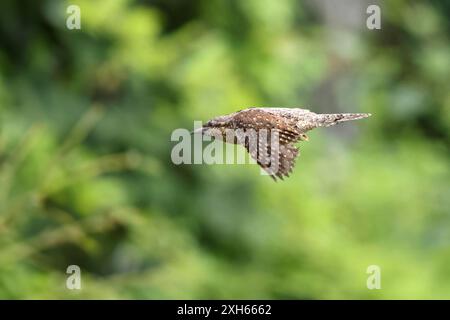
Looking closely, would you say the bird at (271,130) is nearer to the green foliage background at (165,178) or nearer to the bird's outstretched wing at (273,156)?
the bird's outstretched wing at (273,156)

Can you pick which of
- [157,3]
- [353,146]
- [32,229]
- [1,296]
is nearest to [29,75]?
[32,229]

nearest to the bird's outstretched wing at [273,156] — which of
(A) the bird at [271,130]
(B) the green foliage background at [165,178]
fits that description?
(A) the bird at [271,130]

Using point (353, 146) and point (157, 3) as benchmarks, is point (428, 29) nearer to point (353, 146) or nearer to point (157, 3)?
point (353, 146)

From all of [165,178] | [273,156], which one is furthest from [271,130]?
[165,178]

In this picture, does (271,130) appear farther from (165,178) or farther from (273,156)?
(165,178)

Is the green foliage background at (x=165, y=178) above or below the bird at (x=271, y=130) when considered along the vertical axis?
above
